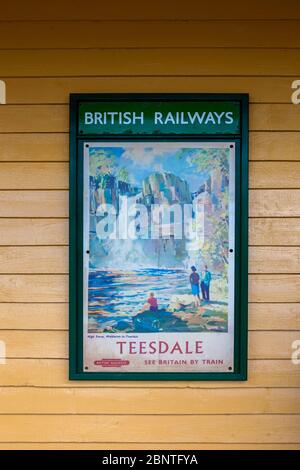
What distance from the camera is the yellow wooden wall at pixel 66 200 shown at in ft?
9.09

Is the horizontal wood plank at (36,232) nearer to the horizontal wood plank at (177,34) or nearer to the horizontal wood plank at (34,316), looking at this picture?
the horizontal wood plank at (34,316)

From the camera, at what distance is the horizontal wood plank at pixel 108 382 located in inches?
110

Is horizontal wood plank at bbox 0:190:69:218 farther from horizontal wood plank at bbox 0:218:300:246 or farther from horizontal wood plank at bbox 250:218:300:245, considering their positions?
horizontal wood plank at bbox 250:218:300:245

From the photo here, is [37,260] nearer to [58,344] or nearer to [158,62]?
[58,344]

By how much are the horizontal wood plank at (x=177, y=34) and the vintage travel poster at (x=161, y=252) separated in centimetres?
53

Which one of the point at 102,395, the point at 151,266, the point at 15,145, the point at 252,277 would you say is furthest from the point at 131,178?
the point at 102,395

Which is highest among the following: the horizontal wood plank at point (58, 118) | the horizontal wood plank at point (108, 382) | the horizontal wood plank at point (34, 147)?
the horizontal wood plank at point (58, 118)

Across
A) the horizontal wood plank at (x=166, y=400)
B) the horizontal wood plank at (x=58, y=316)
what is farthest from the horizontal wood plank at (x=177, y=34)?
the horizontal wood plank at (x=166, y=400)

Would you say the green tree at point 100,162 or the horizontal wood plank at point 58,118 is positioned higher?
the horizontal wood plank at point 58,118

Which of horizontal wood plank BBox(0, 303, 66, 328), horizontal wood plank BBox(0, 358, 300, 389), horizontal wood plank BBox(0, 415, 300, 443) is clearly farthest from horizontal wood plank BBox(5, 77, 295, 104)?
horizontal wood plank BBox(0, 415, 300, 443)

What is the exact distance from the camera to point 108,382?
2.81 meters

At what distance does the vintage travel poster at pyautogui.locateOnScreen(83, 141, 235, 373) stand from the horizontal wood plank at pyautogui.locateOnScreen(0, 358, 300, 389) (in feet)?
0.31

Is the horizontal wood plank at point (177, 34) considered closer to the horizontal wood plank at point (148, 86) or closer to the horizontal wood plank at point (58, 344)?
the horizontal wood plank at point (148, 86)

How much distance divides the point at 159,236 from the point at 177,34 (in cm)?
107
